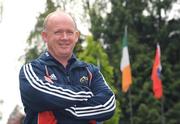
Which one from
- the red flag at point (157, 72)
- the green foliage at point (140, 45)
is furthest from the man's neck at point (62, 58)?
the green foliage at point (140, 45)

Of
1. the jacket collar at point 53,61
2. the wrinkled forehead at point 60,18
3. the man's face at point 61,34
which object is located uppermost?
the wrinkled forehead at point 60,18

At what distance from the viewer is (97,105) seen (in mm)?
3113

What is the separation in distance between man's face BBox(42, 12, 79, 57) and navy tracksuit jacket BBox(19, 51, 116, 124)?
7 centimetres

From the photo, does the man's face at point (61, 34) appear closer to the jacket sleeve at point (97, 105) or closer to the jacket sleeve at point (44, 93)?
the jacket sleeve at point (44, 93)

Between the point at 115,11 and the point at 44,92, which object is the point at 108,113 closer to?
the point at 44,92

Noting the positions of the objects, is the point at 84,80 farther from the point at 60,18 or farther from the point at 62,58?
the point at 60,18

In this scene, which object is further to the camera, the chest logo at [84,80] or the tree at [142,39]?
the tree at [142,39]

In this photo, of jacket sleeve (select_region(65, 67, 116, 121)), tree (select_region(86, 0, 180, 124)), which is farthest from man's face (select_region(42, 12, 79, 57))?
tree (select_region(86, 0, 180, 124))

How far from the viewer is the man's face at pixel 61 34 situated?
305 cm

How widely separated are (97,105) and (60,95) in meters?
0.22

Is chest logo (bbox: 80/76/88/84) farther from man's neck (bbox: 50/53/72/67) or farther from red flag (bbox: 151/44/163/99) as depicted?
red flag (bbox: 151/44/163/99)

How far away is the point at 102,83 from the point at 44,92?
14.7 inches

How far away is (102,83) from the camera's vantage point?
3256 millimetres

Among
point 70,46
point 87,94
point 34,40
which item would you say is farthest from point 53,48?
point 34,40
